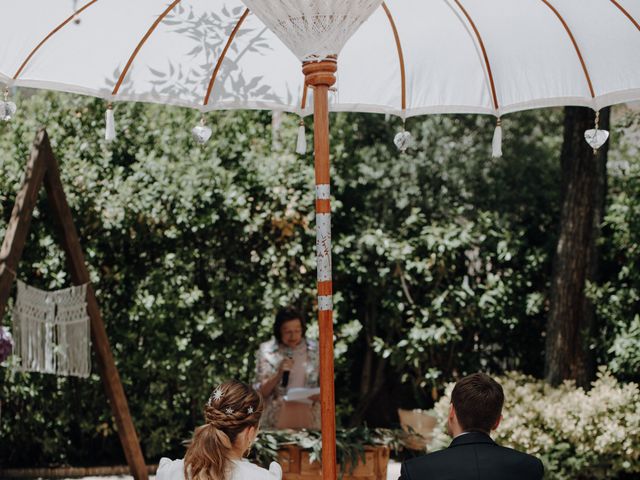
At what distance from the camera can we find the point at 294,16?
3482 millimetres

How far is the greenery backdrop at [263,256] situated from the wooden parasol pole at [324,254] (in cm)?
393

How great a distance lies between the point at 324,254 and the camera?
352cm

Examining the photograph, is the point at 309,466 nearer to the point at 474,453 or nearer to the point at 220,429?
the point at 220,429

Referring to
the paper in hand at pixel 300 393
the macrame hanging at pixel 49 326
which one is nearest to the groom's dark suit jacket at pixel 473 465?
the paper in hand at pixel 300 393

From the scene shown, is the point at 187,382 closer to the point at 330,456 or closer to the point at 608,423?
the point at 608,423

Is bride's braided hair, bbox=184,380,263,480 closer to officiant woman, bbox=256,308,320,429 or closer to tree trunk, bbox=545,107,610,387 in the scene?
officiant woman, bbox=256,308,320,429

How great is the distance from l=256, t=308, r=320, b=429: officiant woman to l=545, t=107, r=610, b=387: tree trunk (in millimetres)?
2313

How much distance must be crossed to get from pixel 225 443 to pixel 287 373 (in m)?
2.74

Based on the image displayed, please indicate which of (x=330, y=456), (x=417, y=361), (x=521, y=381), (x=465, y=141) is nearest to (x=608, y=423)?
(x=521, y=381)

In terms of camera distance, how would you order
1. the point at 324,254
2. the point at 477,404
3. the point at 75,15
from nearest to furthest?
A: the point at 477,404
the point at 324,254
the point at 75,15

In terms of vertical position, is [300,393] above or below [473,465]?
below

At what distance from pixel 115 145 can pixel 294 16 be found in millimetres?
4372

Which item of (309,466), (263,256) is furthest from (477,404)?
(263,256)

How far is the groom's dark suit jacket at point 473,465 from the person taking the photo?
9.69ft
